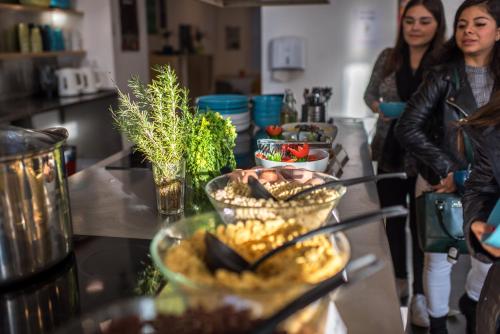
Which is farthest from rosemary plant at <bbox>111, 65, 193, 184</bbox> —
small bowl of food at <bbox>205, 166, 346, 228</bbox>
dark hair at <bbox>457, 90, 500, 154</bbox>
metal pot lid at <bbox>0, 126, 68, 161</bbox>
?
dark hair at <bbox>457, 90, 500, 154</bbox>

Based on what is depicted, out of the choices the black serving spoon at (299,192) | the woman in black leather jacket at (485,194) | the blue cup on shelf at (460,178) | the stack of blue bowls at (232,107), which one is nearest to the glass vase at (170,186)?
the black serving spoon at (299,192)

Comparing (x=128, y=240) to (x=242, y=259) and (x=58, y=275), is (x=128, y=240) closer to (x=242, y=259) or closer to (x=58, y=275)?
(x=58, y=275)

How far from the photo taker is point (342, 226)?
724 mm

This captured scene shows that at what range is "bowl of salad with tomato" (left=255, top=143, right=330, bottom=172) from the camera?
1.35 meters

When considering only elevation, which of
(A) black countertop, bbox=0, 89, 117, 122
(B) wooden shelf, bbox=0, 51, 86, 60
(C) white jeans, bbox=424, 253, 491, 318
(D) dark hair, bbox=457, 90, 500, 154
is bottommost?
(C) white jeans, bbox=424, 253, 491, 318

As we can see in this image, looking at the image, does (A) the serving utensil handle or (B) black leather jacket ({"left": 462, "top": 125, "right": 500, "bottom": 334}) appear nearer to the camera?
(A) the serving utensil handle

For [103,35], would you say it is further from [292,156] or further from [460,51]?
[292,156]

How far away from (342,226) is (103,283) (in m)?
0.45

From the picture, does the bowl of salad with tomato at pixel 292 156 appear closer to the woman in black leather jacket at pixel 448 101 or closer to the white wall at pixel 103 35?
the woman in black leather jacket at pixel 448 101

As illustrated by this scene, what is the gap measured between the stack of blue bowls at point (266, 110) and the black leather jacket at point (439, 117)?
1.79ft

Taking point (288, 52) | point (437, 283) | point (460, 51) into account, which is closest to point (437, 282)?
point (437, 283)

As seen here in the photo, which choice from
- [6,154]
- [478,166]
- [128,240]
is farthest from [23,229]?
[478,166]

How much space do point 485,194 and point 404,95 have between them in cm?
106

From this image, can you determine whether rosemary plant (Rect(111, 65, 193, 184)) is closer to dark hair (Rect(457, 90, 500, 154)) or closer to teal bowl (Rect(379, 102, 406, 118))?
dark hair (Rect(457, 90, 500, 154))
